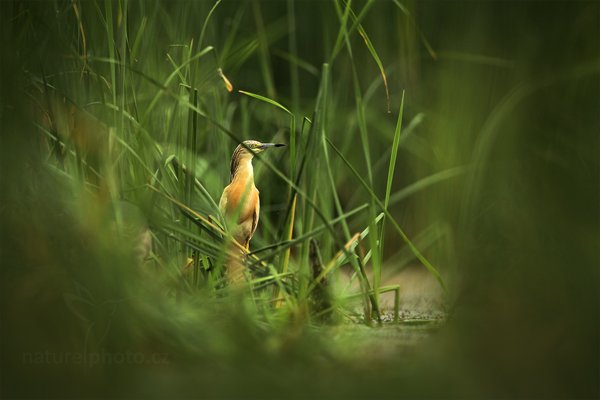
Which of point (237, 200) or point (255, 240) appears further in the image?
point (255, 240)

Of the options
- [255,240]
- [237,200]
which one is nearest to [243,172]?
[237,200]

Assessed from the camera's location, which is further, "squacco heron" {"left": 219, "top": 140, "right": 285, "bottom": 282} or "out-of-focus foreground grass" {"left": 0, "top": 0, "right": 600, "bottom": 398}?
"squacco heron" {"left": 219, "top": 140, "right": 285, "bottom": 282}

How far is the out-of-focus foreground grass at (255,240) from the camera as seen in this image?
109 centimetres

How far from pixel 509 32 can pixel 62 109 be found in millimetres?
1246

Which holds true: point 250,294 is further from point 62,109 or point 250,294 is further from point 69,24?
point 69,24

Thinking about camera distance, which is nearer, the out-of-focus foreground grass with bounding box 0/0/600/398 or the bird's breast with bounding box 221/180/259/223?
the out-of-focus foreground grass with bounding box 0/0/600/398

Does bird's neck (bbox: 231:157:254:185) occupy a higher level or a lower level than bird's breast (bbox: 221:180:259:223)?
higher

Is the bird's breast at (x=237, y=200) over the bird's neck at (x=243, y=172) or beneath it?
beneath

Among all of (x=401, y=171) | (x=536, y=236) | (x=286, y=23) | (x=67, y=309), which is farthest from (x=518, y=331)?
(x=286, y=23)

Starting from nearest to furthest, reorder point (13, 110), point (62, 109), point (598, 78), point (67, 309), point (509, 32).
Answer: point (67, 309)
point (13, 110)
point (62, 109)
point (598, 78)
point (509, 32)

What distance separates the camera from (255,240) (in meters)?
2.11

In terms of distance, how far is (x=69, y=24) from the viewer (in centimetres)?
143

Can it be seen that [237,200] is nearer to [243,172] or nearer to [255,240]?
[243,172]

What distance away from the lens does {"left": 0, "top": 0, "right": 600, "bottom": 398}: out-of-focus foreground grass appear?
109cm
